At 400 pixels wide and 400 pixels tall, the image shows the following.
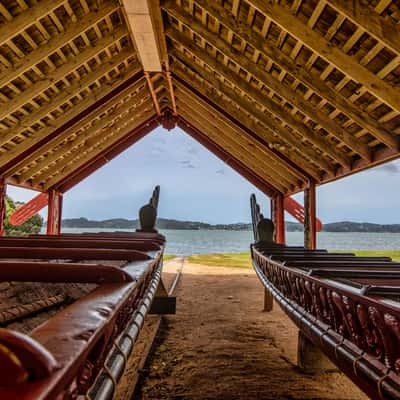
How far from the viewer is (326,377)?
3.59 metres

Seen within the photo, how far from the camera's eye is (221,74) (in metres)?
5.54

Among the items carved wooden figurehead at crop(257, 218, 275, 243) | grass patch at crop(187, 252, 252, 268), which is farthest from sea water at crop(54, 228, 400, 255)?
carved wooden figurehead at crop(257, 218, 275, 243)

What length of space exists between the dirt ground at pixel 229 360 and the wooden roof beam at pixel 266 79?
322cm

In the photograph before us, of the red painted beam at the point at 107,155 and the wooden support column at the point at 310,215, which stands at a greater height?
the red painted beam at the point at 107,155

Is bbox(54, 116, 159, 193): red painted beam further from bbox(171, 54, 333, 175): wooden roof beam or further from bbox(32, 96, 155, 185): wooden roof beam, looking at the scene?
bbox(171, 54, 333, 175): wooden roof beam

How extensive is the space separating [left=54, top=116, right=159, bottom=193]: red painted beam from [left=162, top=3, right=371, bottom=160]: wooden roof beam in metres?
5.52

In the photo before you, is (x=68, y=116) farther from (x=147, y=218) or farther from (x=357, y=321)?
(x=357, y=321)

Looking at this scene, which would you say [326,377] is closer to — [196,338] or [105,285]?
[196,338]

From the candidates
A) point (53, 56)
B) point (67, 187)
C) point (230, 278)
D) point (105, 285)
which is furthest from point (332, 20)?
point (67, 187)

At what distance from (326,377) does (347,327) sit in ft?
7.39

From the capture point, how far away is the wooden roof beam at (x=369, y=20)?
303 centimetres

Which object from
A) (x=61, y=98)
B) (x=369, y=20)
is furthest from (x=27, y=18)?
(x=369, y=20)

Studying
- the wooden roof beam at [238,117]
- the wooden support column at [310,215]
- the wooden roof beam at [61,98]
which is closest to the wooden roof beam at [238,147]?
the wooden support column at [310,215]

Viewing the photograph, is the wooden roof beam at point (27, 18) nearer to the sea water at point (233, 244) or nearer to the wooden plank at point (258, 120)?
the wooden plank at point (258, 120)
